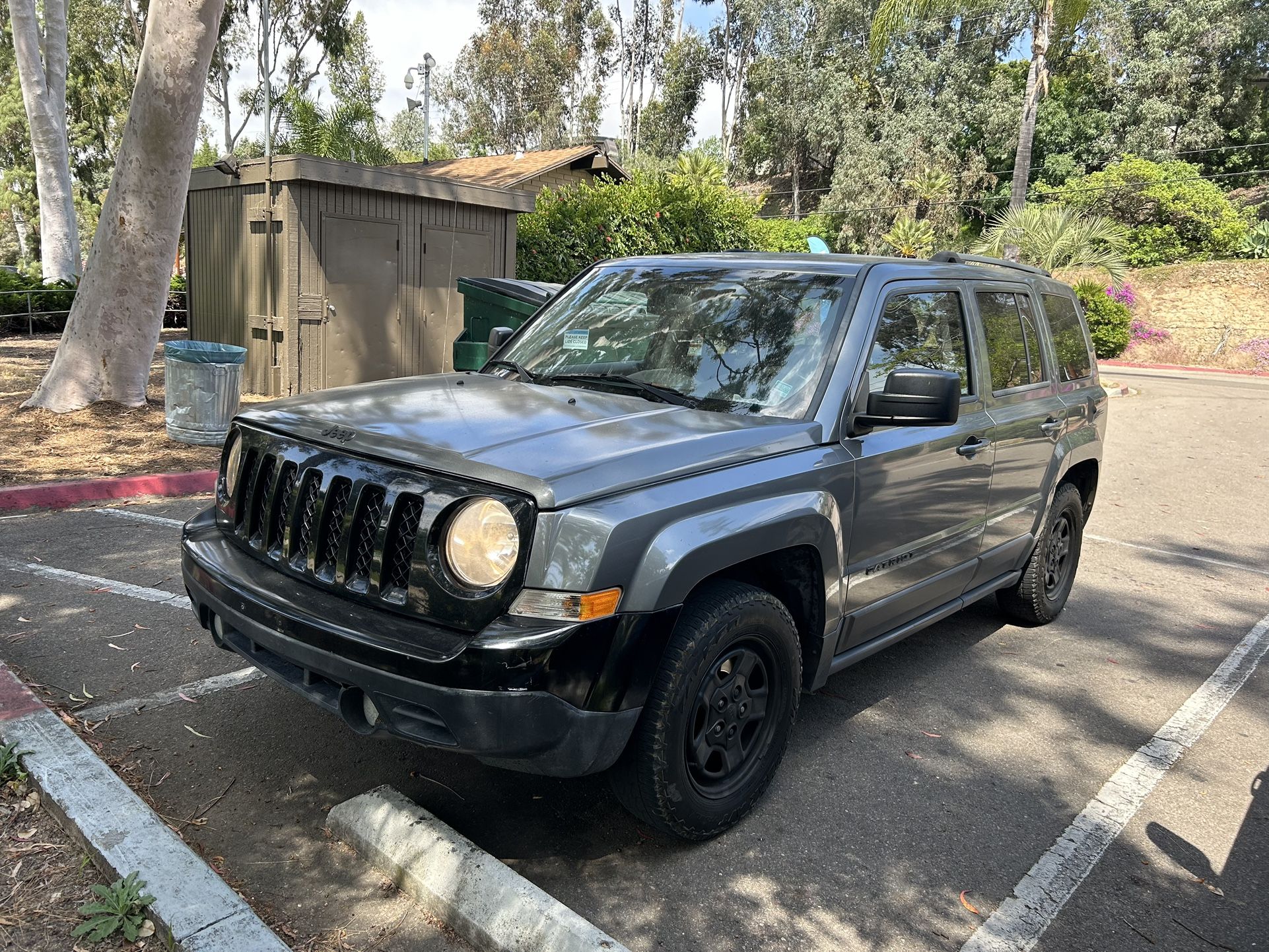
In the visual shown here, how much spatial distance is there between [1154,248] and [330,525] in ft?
126

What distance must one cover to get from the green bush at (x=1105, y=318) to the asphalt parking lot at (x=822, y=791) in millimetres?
22157

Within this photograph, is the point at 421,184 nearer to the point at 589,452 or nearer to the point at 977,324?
the point at 977,324

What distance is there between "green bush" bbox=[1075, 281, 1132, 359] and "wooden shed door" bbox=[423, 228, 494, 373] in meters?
17.9

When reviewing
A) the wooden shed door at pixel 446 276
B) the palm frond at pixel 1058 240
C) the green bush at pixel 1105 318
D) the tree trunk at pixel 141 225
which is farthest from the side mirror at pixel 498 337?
the palm frond at pixel 1058 240

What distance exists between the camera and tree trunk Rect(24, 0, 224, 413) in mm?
8711

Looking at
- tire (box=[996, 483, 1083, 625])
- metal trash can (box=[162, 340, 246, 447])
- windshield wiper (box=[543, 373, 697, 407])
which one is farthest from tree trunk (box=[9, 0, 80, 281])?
tire (box=[996, 483, 1083, 625])

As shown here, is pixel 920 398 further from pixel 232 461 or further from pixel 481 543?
pixel 232 461

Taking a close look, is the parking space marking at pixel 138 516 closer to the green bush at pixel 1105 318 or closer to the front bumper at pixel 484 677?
the front bumper at pixel 484 677

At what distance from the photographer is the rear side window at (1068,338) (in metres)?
5.13

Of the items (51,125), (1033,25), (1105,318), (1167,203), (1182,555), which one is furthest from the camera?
(1167,203)

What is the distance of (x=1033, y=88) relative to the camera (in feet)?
85.6

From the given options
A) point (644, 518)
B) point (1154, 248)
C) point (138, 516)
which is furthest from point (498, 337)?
point (1154, 248)

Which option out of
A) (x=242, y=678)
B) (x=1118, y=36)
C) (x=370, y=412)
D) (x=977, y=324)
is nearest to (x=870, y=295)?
(x=977, y=324)

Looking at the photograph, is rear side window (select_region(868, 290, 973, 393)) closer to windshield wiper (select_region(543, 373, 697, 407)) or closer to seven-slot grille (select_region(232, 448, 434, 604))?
windshield wiper (select_region(543, 373, 697, 407))
